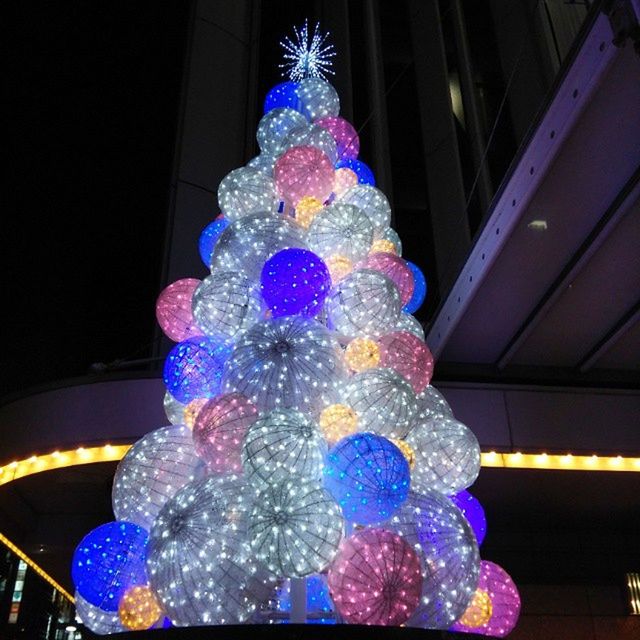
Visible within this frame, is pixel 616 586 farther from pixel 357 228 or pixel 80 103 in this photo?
pixel 80 103

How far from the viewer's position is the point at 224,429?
2.56m

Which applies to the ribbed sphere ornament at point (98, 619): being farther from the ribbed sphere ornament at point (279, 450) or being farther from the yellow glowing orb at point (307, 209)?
the yellow glowing orb at point (307, 209)

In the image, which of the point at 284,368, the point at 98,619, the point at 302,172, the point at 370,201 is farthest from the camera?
the point at 370,201

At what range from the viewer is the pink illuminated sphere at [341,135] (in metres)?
4.15

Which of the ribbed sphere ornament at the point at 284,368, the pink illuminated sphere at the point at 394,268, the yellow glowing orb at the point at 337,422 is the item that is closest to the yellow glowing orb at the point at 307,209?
the pink illuminated sphere at the point at 394,268

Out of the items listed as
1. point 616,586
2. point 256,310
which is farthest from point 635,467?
point 256,310

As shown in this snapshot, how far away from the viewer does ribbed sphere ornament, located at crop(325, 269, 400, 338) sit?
3.07 m

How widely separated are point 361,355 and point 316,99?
2216 mm

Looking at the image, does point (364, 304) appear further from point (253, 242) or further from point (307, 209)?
point (307, 209)

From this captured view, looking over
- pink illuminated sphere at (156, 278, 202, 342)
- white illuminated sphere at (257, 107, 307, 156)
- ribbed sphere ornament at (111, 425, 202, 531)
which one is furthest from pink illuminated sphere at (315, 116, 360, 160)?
ribbed sphere ornament at (111, 425, 202, 531)

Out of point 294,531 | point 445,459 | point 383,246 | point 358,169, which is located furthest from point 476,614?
point 358,169

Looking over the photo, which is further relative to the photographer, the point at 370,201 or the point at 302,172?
the point at 370,201

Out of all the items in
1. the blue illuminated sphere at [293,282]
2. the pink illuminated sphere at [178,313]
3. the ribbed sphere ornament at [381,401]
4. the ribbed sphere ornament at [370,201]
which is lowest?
the ribbed sphere ornament at [381,401]

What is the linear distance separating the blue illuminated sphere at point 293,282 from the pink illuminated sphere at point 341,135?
154 cm
